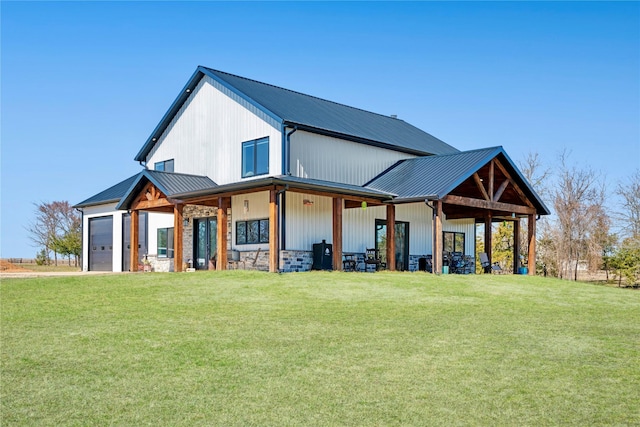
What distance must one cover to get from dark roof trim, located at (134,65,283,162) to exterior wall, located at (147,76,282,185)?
6.5 inches

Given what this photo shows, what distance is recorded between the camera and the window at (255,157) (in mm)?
21203

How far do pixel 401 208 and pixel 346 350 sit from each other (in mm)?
16173

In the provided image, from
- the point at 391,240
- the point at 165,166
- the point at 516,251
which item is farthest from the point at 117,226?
the point at 516,251

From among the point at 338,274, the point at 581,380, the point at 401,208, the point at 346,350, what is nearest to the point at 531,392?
the point at 581,380

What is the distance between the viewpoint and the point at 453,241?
89.6ft

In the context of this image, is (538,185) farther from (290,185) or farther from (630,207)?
(290,185)

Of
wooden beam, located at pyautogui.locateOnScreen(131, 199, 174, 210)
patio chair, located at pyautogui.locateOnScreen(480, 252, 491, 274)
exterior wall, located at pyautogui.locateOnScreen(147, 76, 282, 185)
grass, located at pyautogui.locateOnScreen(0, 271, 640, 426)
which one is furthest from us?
patio chair, located at pyautogui.locateOnScreen(480, 252, 491, 274)

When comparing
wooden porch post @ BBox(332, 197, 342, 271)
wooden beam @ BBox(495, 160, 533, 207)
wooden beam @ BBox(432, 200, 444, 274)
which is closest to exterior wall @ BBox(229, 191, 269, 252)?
wooden porch post @ BBox(332, 197, 342, 271)

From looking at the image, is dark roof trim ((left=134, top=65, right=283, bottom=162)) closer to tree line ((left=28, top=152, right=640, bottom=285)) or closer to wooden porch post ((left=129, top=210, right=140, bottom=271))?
wooden porch post ((left=129, top=210, right=140, bottom=271))

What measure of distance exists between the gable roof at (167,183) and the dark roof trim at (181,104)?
10.6 ft

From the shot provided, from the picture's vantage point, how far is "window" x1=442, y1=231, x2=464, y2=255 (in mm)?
26891

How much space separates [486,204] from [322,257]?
6283 millimetres

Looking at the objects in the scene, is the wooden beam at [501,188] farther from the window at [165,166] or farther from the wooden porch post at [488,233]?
the window at [165,166]

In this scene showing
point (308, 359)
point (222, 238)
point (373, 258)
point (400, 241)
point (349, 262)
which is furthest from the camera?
point (400, 241)
